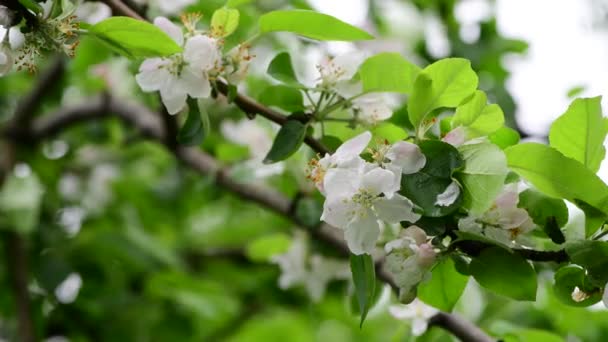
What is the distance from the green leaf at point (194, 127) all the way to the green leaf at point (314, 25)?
10cm

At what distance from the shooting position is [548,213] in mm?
681

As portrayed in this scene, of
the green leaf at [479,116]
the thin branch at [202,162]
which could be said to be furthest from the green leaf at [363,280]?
the thin branch at [202,162]

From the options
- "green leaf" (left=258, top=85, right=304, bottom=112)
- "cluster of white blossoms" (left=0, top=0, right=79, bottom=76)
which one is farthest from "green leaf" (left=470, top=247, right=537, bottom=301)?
"cluster of white blossoms" (left=0, top=0, right=79, bottom=76)

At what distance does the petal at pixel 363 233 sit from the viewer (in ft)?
2.17

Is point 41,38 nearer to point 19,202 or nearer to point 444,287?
point 444,287

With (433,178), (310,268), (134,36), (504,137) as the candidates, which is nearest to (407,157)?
(433,178)

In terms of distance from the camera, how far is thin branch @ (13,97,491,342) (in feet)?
2.92

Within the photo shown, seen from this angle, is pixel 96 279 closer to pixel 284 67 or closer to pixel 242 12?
pixel 242 12

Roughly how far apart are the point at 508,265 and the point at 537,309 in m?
0.76

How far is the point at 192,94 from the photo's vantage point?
0.74 meters

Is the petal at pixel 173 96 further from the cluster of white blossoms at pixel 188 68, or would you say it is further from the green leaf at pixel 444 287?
the green leaf at pixel 444 287

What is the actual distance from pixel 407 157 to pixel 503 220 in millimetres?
99

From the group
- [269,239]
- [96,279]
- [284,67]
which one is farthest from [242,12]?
[96,279]

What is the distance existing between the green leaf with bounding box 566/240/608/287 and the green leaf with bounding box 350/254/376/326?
155 millimetres
